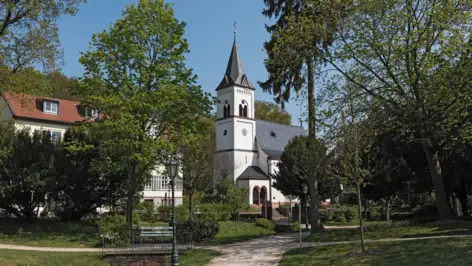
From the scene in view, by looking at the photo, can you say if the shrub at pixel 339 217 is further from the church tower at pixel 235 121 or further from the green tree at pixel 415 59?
the church tower at pixel 235 121

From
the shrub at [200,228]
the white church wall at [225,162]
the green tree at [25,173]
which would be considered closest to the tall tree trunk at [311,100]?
the shrub at [200,228]

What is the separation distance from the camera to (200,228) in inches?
839

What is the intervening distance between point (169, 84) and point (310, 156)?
28.1ft

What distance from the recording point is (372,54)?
1783 cm

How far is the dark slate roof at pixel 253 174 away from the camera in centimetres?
5692

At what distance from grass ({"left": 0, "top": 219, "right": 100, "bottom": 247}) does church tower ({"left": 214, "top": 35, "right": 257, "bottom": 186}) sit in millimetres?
34288

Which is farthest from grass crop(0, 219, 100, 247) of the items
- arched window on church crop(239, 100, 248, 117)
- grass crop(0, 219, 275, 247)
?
arched window on church crop(239, 100, 248, 117)

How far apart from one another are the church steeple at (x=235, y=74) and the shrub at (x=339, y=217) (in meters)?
29.6

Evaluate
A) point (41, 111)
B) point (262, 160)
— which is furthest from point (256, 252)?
point (262, 160)

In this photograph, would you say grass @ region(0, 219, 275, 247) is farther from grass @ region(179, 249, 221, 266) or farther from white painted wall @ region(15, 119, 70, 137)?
white painted wall @ region(15, 119, 70, 137)

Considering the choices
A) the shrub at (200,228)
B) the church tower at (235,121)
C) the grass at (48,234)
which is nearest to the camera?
the grass at (48,234)

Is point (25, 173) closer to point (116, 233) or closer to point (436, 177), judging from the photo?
point (116, 233)

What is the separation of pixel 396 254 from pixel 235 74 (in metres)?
50.2

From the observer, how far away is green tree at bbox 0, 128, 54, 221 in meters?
23.3
